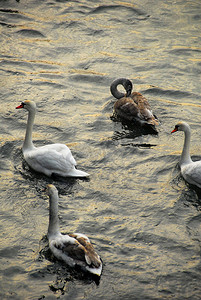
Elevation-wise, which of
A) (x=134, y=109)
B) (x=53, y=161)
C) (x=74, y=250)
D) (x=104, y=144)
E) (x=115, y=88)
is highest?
(x=115, y=88)

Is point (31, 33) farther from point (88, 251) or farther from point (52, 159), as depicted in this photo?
point (88, 251)

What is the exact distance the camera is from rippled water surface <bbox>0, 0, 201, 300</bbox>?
6.89m

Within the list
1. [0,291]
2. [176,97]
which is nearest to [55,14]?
[176,97]

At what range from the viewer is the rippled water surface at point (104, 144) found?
6.89 meters

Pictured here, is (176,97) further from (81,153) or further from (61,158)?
(61,158)

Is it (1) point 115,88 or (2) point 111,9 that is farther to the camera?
(2) point 111,9

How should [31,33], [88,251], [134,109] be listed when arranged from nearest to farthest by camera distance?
1. [88,251]
2. [134,109]
3. [31,33]

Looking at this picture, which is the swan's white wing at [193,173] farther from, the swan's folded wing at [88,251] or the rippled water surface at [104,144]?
the swan's folded wing at [88,251]

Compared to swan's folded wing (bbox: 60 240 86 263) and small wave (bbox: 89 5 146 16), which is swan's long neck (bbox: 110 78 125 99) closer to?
small wave (bbox: 89 5 146 16)

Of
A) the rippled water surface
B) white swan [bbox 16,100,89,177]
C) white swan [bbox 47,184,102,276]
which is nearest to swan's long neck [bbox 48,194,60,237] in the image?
white swan [bbox 47,184,102,276]

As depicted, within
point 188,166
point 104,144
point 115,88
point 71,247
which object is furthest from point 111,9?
point 71,247

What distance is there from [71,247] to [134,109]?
5.17 metres

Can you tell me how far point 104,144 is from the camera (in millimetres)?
10359

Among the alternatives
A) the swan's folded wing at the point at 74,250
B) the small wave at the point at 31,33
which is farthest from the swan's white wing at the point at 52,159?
the small wave at the point at 31,33
